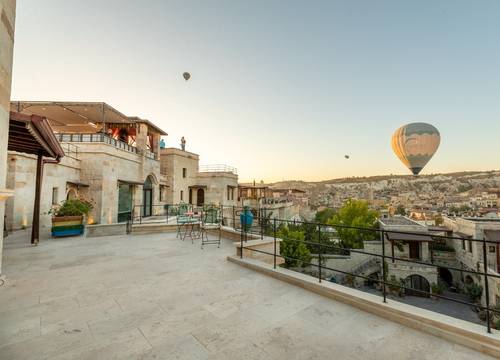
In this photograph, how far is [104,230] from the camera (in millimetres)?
10211

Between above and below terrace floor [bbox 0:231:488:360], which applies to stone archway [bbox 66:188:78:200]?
above

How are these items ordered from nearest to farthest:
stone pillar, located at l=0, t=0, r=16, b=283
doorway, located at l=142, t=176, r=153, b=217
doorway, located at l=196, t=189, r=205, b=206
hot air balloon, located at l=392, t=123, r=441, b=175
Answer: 1. stone pillar, located at l=0, t=0, r=16, b=283
2. doorway, located at l=142, t=176, r=153, b=217
3. hot air balloon, located at l=392, t=123, r=441, b=175
4. doorway, located at l=196, t=189, r=205, b=206

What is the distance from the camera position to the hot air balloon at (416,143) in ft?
70.1

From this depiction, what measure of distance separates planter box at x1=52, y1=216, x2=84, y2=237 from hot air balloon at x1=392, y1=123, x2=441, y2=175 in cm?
2764

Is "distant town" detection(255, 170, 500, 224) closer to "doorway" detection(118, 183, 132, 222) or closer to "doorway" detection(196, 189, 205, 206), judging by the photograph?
"doorway" detection(196, 189, 205, 206)

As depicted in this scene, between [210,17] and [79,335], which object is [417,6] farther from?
[79,335]

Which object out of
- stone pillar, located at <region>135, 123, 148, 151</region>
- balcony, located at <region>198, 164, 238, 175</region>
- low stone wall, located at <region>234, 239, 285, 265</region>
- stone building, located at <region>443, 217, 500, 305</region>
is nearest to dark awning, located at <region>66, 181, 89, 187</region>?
stone pillar, located at <region>135, 123, 148, 151</region>

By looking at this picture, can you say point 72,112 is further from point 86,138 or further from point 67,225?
point 67,225

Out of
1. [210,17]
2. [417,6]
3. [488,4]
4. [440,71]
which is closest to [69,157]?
[210,17]

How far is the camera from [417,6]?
44.0ft

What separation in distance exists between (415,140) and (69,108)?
98.6ft

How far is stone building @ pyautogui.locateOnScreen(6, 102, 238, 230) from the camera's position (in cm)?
1020

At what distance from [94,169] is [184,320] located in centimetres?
1540

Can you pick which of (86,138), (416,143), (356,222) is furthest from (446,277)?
(86,138)
